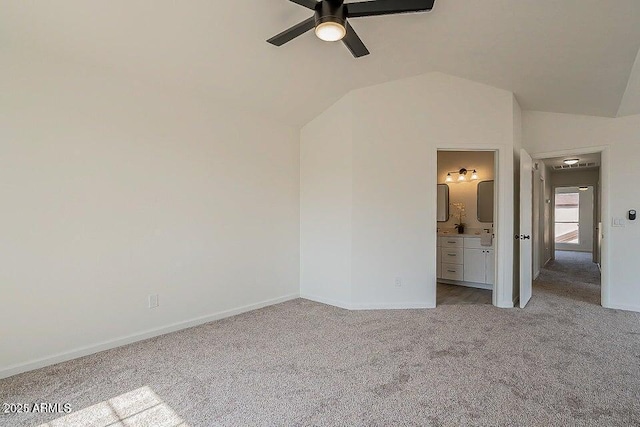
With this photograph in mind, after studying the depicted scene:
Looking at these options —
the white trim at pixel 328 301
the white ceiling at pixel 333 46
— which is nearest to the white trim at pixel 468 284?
the white trim at pixel 328 301

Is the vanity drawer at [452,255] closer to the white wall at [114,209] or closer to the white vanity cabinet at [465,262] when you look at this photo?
the white vanity cabinet at [465,262]

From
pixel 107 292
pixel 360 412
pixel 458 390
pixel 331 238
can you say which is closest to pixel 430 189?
pixel 331 238

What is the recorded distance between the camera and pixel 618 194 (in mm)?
4047

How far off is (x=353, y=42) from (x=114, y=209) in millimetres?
2430

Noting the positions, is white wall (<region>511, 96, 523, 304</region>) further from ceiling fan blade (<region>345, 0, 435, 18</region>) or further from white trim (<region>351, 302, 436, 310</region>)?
ceiling fan blade (<region>345, 0, 435, 18</region>)

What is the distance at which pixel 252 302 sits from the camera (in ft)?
13.4

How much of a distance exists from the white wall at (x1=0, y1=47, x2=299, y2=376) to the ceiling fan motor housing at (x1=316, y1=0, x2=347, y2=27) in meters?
1.95

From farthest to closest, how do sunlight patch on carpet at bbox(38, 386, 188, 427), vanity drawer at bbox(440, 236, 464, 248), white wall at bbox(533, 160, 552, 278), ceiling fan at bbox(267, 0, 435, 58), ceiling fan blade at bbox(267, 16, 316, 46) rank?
white wall at bbox(533, 160, 552, 278) < vanity drawer at bbox(440, 236, 464, 248) < ceiling fan blade at bbox(267, 16, 316, 46) < ceiling fan at bbox(267, 0, 435, 58) < sunlight patch on carpet at bbox(38, 386, 188, 427)

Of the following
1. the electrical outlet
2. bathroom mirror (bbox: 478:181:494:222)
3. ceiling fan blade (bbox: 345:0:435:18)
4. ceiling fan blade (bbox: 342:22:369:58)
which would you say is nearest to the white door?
bathroom mirror (bbox: 478:181:494:222)

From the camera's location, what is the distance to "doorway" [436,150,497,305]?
4.96 m

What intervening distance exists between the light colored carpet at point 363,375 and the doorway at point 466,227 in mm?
1383

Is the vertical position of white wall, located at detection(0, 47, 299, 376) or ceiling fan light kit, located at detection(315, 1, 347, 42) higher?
ceiling fan light kit, located at detection(315, 1, 347, 42)

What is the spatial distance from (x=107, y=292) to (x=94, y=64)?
1937 mm

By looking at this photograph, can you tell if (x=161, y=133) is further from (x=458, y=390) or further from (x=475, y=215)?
(x=475, y=215)
